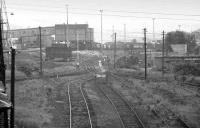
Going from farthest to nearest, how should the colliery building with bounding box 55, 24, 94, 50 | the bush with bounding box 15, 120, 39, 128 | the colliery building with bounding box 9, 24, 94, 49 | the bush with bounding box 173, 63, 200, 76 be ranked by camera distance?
1. the colliery building with bounding box 55, 24, 94, 50
2. the colliery building with bounding box 9, 24, 94, 49
3. the bush with bounding box 173, 63, 200, 76
4. the bush with bounding box 15, 120, 39, 128

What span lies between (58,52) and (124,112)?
48.7 m

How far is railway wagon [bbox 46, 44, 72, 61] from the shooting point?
222 feet

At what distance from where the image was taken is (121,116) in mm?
20031

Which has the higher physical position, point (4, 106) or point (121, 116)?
point (4, 106)

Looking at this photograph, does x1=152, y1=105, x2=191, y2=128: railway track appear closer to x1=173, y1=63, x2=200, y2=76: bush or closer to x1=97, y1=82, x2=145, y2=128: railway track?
x1=97, y1=82, x2=145, y2=128: railway track

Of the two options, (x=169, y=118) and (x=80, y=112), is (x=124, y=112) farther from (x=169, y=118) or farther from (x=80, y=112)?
(x=169, y=118)

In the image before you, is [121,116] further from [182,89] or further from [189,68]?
[189,68]

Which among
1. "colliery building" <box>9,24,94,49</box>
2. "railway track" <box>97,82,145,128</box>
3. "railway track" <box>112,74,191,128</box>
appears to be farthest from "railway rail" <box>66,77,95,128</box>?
"colliery building" <box>9,24,94,49</box>

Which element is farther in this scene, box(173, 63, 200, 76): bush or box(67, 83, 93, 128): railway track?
box(173, 63, 200, 76): bush

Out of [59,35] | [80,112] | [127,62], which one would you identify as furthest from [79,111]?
[59,35]

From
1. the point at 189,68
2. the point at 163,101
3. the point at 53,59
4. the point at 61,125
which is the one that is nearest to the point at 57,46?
the point at 53,59

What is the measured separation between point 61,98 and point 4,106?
1775 centimetres

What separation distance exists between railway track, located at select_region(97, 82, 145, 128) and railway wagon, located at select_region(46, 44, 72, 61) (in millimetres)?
39672

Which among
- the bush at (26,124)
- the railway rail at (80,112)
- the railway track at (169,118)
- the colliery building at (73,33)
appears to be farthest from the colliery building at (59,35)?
the bush at (26,124)
